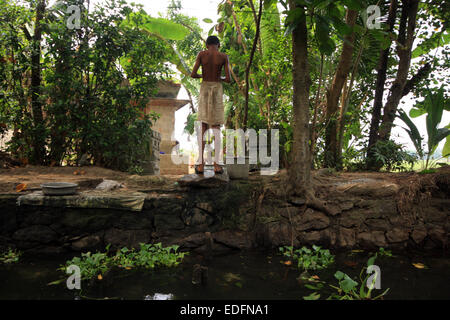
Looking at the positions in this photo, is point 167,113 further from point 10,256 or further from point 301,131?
point 10,256

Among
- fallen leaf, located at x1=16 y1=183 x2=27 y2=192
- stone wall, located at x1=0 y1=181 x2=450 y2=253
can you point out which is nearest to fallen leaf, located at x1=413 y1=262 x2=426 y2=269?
stone wall, located at x1=0 y1=181 x2=450 y2=253

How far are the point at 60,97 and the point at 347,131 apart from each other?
6.49m

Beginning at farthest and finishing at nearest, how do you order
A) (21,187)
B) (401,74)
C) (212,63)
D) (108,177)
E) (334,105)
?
(401,74)
(334,105)
(108,177)
(212,63)
(21,187)

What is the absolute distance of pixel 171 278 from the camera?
10.0 ft

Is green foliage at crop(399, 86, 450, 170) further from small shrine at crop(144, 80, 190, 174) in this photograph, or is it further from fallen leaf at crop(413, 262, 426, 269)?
small shrine at crop(144, 80, 190, 174)

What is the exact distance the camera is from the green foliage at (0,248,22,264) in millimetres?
3516

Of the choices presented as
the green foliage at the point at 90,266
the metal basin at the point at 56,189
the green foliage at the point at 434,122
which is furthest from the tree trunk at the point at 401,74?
the metal basin at the point at 56,189

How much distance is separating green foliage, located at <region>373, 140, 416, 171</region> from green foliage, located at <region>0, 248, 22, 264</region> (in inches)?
254

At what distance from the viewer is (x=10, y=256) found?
11.9 feet

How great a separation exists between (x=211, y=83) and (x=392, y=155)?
439cm

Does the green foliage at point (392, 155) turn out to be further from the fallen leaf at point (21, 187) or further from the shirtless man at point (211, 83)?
the fallen leaf at point (21, 187)

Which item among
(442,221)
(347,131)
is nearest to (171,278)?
(442,221)

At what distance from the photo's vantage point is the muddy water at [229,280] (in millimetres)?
2660

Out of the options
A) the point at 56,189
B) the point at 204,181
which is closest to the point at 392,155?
the point at 204,181
